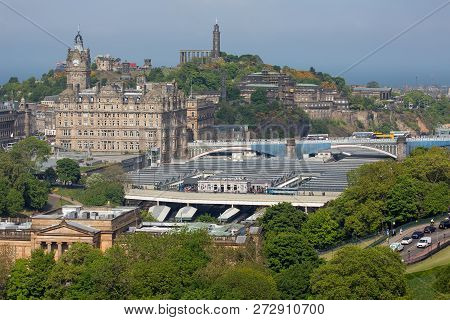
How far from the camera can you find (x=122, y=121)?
9838 centimetres

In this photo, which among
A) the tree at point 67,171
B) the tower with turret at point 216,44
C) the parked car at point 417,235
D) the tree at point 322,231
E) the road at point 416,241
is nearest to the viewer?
the road at point 416,241

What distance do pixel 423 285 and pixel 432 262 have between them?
5091mm

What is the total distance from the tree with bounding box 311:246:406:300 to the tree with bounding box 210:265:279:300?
63.8 inches

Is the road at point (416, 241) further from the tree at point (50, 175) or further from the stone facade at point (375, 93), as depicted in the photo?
the stone facade at point (375, 93)

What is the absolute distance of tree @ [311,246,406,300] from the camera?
A: 38.5 m

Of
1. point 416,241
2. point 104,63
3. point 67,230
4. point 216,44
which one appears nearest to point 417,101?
point 216,44

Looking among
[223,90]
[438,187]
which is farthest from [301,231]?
[223,90]

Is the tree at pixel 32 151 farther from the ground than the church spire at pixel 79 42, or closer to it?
closer to it

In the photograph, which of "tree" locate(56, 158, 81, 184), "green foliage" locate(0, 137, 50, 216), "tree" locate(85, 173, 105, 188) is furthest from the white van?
"tree" locate(56, 158, 81, 184)

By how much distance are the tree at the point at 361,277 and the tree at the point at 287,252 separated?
634 cm

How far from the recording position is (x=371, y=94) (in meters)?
156

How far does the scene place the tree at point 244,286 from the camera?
3916cm

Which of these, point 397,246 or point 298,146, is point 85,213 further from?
point 298,146

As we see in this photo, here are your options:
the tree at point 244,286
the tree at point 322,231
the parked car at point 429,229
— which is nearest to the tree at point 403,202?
the tree at point 322,231
